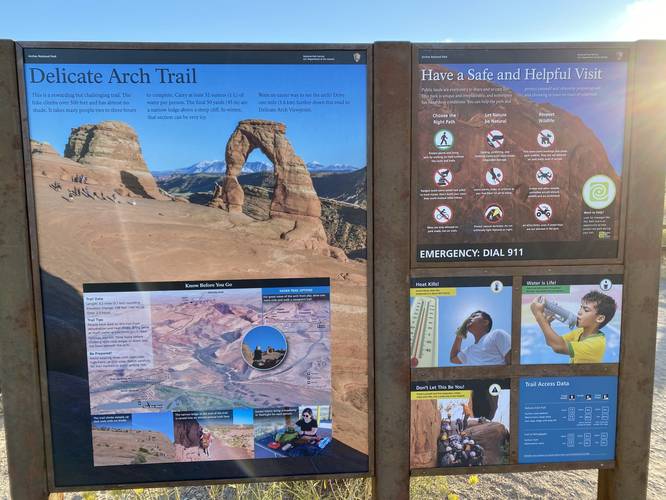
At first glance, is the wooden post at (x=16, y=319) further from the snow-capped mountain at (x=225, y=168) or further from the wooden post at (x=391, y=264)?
the wooden post at (x=391, y=264)

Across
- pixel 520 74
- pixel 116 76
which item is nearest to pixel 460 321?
pixel 520 74

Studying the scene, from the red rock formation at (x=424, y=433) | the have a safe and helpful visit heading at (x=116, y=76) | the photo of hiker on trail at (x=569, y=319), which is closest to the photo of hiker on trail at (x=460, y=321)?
the photo of hiker on trail at (x=569, y=319)

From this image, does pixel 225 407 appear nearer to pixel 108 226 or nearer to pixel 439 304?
pixel 108 226

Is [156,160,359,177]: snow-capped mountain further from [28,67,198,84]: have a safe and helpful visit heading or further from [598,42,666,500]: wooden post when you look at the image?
[598,42,666,500]: wooden post

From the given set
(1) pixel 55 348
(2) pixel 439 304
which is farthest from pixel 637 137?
(1) pixel 55 348

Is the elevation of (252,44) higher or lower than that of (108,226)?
higher

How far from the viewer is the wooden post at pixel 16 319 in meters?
2.20

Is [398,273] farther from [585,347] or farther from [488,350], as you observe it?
[585,347]

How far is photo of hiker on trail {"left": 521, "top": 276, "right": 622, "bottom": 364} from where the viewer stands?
7.97ft

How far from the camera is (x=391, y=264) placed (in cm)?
236

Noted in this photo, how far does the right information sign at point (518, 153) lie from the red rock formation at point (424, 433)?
91 cm

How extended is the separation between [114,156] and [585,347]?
3.00m

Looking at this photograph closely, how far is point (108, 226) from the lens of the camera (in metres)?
2.30

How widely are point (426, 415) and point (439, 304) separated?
2.28ft
